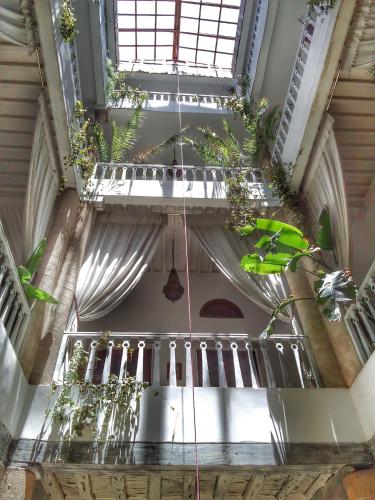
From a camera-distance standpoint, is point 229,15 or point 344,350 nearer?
point 344,350

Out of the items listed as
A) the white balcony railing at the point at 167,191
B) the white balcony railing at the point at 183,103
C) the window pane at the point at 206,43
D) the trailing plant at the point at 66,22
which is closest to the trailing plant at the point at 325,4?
the white balcony railing at the point at 167,191

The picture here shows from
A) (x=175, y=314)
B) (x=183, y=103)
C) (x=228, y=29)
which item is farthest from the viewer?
(x=228, y=29)

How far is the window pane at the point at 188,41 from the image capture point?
10266mm

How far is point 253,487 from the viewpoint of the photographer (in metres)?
4.18

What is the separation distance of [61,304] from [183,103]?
5783 mm

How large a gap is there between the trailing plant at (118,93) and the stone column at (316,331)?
211 inches

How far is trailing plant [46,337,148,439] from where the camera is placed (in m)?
3.60

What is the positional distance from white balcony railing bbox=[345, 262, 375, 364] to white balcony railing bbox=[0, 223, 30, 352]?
3365mm

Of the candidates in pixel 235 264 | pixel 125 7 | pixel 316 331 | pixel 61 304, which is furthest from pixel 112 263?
pixel 125 7

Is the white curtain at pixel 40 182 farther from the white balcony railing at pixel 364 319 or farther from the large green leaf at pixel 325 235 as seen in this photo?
the white balcony railing at pixel 364 319

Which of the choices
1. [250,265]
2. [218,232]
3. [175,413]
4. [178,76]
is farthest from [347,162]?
[178,76]

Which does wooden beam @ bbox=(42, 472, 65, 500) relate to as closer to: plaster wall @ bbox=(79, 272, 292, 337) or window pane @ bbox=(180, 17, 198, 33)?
plaster wall @ bbox=(79, 272, 292, 337)

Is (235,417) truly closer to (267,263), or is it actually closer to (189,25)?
Result: (267,263)

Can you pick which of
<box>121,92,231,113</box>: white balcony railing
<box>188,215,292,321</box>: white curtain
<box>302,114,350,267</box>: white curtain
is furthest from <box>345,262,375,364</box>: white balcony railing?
<box>121,92,231,113</box>: white balcony railing
